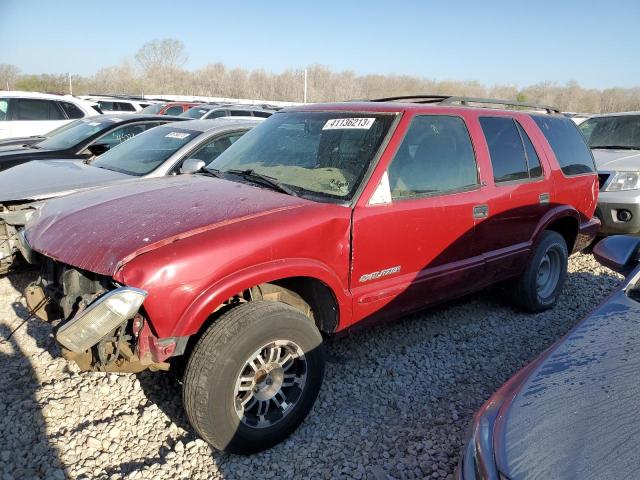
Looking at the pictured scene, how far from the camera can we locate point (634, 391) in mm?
1640

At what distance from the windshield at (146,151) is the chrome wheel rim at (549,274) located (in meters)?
3.85

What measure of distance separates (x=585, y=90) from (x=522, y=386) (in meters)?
70.2

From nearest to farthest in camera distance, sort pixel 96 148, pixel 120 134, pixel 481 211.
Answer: pixel 481 211 < pixel 96 148 < pixel 120 134

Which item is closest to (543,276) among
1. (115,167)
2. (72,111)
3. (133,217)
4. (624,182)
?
(624,182)

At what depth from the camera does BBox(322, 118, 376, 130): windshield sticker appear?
326 cm

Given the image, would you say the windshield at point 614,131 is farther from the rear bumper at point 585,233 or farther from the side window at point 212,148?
the side window at point 212,148

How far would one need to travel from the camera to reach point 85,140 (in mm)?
6582

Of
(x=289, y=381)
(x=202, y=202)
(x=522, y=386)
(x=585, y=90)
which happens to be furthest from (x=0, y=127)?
(x=585, y=90)

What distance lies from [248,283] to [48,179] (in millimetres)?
3460

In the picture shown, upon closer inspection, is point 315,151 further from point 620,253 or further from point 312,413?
point 620,253

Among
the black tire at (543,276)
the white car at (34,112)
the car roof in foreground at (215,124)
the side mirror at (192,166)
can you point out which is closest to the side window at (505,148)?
the black tire at (543,276)

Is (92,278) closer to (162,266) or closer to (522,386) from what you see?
(162,266)

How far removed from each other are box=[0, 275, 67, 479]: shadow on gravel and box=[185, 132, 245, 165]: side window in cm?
256

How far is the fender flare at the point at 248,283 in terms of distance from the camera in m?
2.28
